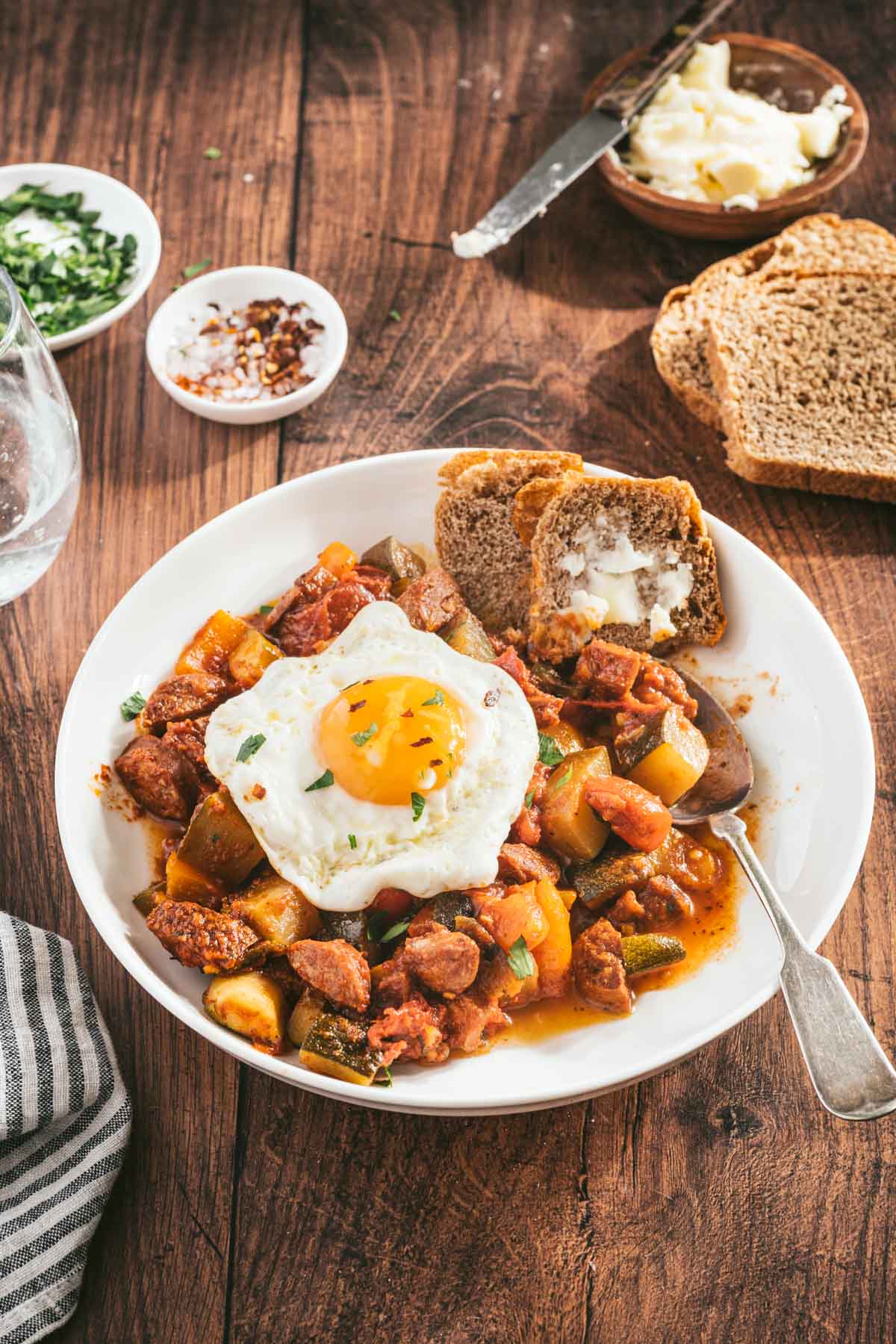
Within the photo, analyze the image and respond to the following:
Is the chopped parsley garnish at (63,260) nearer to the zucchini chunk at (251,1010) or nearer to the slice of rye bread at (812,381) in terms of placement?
the slice of rye bread at (812,381)

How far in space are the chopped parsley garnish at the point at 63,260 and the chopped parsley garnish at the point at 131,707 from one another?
2167mm

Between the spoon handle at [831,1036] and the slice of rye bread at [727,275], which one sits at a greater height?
the slice of rye bread at [727,275]

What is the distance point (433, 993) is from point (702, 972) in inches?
35.4

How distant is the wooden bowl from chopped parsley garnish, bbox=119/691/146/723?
3559 mm

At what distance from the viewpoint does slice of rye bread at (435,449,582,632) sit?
4.50 meters

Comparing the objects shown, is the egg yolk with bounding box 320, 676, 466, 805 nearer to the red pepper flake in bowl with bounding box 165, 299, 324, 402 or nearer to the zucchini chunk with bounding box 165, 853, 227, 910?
the zucchini chunk with bounding box 165, 853, 227, 910

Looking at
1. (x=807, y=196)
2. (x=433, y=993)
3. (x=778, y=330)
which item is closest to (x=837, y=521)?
(x=778, y=330)

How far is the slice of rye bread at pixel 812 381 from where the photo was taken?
5.05 meters

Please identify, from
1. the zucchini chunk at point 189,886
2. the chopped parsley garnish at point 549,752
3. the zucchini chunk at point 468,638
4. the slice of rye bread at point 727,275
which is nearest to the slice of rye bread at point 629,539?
the zucchini chunk at point 468,638

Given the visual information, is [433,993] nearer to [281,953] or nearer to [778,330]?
[281,953]

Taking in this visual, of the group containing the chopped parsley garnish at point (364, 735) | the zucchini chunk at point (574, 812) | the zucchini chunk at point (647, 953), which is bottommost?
the zucchini chunk at point (647, 953)

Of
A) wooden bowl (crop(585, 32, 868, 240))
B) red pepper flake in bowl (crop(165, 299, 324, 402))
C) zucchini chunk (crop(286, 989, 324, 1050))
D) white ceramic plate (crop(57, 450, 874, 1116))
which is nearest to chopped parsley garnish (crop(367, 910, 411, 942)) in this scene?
zucchini chunk (crop(286, 989, 324, 1050))

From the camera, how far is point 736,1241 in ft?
11.7

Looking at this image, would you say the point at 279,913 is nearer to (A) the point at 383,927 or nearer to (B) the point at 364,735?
(A) the point at 383,927
